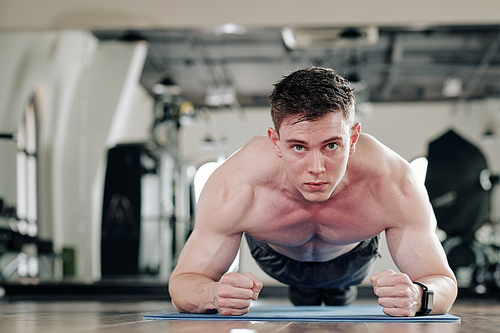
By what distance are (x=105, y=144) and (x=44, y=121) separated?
636 mm

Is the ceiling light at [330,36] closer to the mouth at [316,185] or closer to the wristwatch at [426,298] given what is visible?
the mouth at [316,185]

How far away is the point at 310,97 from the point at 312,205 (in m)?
0.39

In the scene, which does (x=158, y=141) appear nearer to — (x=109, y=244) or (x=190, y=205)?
(x=190, y=205)

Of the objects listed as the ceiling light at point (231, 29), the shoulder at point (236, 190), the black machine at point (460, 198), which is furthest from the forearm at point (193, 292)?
the black machine at point (460, 198)

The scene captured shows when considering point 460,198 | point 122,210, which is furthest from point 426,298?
point 122,210

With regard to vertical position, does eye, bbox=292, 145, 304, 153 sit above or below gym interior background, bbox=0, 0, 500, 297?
below

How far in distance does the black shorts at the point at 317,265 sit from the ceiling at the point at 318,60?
2.66 meters

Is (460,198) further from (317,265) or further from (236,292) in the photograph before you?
(236,292)

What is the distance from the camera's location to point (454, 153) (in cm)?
431

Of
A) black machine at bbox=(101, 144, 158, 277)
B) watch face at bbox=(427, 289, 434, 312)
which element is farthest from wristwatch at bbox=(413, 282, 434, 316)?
black machine at bbox=(101, 144, 158, 277)

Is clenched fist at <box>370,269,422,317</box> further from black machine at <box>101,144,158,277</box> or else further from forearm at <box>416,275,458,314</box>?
black machine at <box>101,144,158,277</box>

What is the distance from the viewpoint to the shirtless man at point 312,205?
1.22 metres

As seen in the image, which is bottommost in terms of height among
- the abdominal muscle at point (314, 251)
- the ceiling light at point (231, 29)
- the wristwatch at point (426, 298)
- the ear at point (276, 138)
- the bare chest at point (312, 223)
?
the wristwatch at point (426, 298)

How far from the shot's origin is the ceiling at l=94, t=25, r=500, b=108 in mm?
4332
